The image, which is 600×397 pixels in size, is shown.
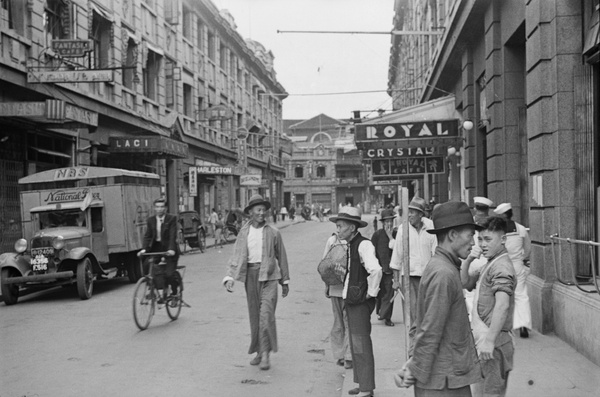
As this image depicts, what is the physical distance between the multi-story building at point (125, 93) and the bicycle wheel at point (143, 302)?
876 centimetres

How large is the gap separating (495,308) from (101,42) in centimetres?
2358

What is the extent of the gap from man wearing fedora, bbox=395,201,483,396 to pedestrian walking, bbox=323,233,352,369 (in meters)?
2.99

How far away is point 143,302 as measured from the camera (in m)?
9.96

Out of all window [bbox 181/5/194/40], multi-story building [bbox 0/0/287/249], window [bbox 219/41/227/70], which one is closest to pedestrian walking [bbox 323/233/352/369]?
multi-story building [bbox 0/0/287/249]

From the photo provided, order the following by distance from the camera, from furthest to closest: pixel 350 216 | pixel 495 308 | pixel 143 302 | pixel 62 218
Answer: pixel 62 218, pixel 143 302, pixel 350 216, pixel 495 308

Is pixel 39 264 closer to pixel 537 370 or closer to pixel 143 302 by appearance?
pixel 143 302

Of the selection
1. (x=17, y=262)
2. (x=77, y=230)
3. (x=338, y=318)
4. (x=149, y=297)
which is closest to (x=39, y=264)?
(x=17, y=262)

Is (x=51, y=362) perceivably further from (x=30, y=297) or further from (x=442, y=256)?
(x=30, y=297)

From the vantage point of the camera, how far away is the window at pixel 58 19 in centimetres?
2128

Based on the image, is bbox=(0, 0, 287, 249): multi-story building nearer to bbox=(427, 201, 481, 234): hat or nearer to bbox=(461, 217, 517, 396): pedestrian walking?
bbox=(461, 217, 517, 396): pedestrian walking

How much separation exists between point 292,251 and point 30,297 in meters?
13.6

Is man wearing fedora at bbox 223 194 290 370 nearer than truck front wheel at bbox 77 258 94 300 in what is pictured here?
Yes

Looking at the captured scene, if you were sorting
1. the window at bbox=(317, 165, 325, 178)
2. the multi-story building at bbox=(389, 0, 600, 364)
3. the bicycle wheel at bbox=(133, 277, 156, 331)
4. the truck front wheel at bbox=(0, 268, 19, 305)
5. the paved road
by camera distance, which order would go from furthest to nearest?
1. the window at bbox=(317, 165, 325, 178)
2. the truck front wheel at bbox=(0, 268, 19, 305)
3. the bicycle wheel at bbox=(133, 277, 156, 331)
4. the multi-story building at bbox=(389, 0, 600, 364)
5. the paved road

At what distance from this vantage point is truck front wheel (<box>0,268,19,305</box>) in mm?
12773
